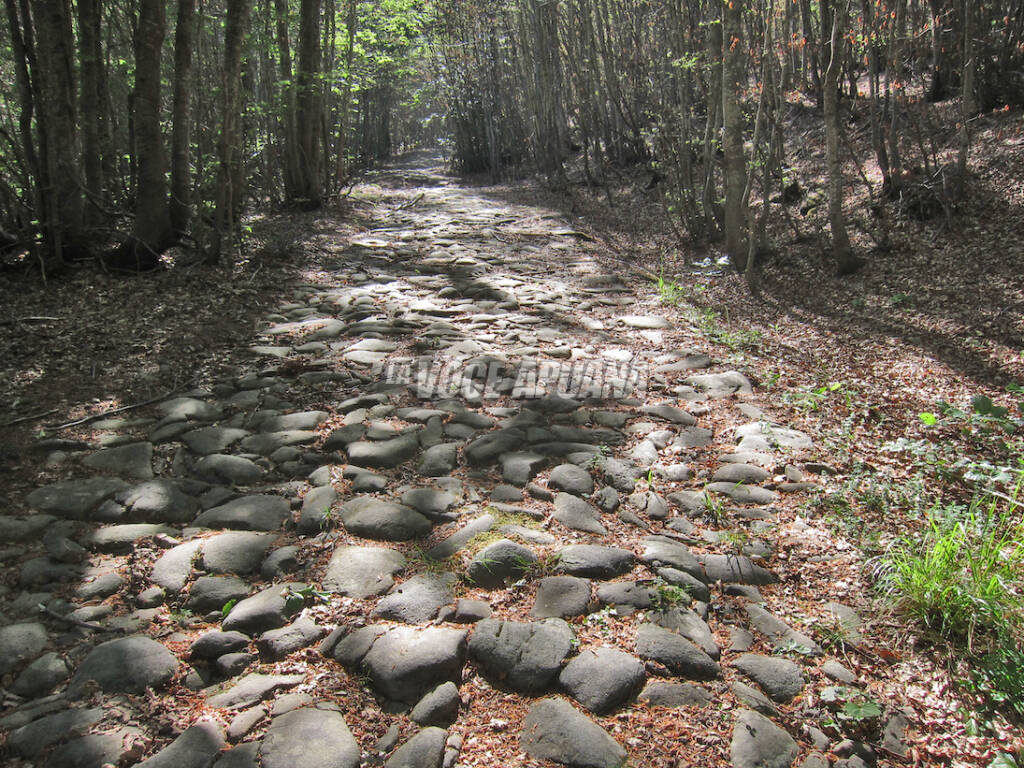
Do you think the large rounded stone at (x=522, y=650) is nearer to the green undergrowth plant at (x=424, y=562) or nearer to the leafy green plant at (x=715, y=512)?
the green undergrowth plant at (x=424, y=562)

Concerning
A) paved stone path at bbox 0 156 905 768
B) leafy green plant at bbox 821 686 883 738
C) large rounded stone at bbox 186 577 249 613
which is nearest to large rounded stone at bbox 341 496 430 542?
paved stone path at bbox 0 156 905 768

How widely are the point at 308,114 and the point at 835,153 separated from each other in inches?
329

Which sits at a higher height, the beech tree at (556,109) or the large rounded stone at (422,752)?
the beech tree at (556,109)

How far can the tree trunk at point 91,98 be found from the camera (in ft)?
22.8

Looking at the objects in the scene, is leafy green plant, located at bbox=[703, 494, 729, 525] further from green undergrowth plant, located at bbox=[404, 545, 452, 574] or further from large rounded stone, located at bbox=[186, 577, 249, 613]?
large rounded stone, located at bbox=[186, 577, 249, 613]

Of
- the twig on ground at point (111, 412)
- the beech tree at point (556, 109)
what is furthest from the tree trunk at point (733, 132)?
the twig on ground at point (111, 412)

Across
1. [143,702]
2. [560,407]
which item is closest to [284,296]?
[560,407]

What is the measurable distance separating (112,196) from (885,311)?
8499mm

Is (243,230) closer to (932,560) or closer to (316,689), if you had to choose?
(316,689)

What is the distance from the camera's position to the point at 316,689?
217 centimetres

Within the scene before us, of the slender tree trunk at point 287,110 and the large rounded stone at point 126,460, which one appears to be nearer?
the large rounded stone at point 126,460

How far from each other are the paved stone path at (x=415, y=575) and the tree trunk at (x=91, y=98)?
3644 millimetres

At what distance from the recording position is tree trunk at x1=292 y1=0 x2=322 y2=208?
10812 millimetres

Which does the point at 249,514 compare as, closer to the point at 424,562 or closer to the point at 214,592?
the point at 214,592
